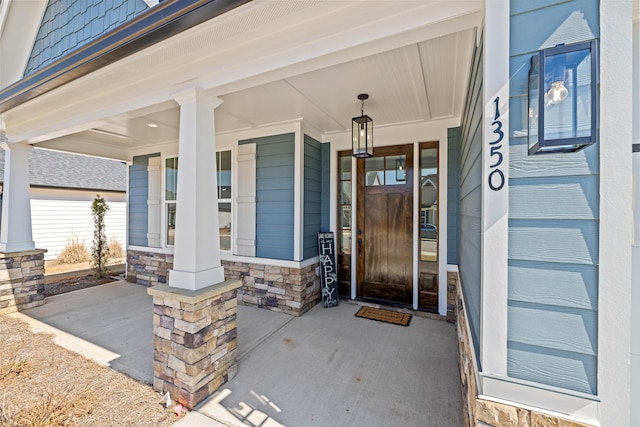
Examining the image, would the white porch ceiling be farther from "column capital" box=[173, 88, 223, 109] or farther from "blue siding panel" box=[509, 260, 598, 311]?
"blue siding panel" box=[509, 260, 598, 311]

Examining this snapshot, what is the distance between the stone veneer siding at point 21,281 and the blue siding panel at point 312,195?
13.9ft

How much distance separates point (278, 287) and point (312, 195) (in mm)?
1505

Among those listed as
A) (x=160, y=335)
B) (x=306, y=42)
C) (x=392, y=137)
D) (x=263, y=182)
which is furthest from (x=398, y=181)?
(x=160, y=335)

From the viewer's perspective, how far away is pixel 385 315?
12.5 feet

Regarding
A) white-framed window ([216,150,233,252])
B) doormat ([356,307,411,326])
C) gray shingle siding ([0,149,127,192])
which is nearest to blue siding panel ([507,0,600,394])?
doormat ([356,307,411,326])

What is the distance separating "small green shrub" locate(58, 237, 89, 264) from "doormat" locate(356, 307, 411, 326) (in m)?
8.58

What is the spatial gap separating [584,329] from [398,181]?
10.6ft

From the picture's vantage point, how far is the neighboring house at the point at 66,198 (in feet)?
26.5

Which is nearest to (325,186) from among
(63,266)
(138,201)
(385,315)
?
(385,315)

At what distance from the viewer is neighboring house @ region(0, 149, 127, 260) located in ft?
26.5

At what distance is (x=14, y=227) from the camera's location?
4.11 meters

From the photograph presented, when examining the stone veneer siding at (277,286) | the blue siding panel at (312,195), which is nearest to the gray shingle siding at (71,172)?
the stone veneer siding at (277,286)

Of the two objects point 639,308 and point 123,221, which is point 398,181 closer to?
point 639,308

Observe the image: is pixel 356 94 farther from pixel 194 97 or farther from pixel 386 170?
pixel 194 97
